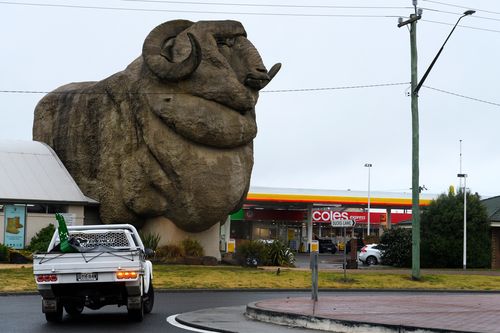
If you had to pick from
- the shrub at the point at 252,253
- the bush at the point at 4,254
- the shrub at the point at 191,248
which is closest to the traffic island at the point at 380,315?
the shrub at the point at 191,248

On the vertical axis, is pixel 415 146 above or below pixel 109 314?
above

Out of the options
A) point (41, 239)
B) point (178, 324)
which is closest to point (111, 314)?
point (178, 324)

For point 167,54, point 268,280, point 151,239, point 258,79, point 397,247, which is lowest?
point 268,280

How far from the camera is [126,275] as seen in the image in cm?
1395

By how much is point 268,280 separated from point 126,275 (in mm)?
13596

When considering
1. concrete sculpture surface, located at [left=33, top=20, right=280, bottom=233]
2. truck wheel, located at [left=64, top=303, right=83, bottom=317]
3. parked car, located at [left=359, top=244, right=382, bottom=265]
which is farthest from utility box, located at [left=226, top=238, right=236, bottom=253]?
truck wheel, located at [left=64, top=303, right=83, bottom=317]

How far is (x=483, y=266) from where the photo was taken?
143ft

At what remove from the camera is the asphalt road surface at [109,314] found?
13.5 m

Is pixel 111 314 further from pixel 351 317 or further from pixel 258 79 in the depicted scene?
pixel 258 79

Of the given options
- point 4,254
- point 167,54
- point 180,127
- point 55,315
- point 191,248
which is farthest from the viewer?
point 191,248

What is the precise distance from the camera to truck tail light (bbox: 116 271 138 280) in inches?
548

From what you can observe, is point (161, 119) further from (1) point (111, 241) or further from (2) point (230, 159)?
(1) point (111, 241)

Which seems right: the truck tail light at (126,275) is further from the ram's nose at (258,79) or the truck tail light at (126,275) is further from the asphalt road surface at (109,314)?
the ram's nose at (258,79)

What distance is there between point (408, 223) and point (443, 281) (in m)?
25.1
